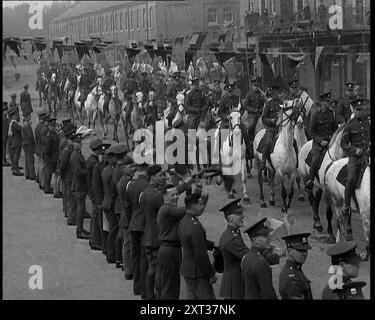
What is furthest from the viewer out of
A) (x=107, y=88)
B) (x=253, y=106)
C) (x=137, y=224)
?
(x=107, y=88)

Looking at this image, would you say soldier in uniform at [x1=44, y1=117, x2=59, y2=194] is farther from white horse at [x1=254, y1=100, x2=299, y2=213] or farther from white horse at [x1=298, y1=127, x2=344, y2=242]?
white horse at [x1=298, y1=127, x2=344, y2=242]

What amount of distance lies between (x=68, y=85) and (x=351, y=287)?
20583mm

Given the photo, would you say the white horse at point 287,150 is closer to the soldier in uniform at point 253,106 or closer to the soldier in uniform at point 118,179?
the soldier in uniform at point 253,106

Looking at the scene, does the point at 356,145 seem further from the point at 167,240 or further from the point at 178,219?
the point at 167,240

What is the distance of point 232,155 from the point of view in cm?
1408

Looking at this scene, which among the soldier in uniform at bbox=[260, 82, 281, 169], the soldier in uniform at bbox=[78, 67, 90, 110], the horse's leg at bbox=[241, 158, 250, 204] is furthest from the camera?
the soldier in uniform at bbox=[78, 67, 90, 110]

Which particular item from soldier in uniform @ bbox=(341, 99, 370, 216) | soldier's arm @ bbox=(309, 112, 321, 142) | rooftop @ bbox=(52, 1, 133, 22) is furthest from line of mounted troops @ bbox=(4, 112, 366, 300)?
rooftop @ bbox=(52, 1, 133, 22)

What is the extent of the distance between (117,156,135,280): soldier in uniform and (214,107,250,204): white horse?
448cm

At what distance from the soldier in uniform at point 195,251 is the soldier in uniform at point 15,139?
9849mm

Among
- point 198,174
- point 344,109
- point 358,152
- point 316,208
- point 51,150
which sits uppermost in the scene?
point 344,109

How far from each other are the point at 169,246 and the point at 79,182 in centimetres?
415

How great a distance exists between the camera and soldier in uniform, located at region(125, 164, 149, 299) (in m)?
8.95

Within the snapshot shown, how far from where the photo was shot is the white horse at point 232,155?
13.9 metres

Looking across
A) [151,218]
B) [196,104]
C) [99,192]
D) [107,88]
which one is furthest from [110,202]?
[107,88]
